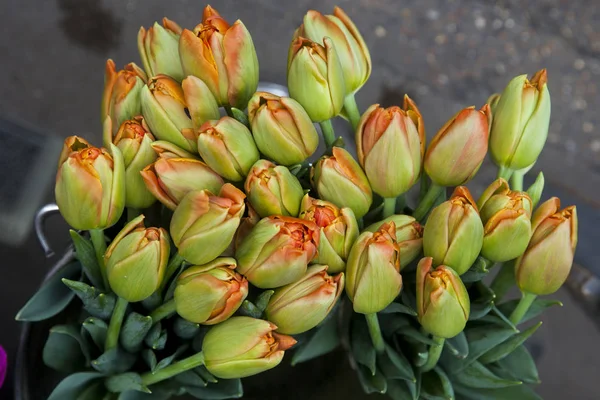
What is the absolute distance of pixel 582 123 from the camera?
0.94 metres

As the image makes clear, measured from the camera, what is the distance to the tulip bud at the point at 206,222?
0.25 metres

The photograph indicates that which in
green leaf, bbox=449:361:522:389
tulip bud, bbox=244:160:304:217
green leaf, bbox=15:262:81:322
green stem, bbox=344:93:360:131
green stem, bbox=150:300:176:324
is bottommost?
green leaf, bbox=15:262:81:322

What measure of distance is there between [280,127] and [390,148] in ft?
0.15

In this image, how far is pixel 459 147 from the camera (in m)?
0.28

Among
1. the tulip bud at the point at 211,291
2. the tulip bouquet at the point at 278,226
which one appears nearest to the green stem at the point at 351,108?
the tulip bouquet at the point at 278,226

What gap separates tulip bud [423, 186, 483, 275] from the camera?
0.87 feet

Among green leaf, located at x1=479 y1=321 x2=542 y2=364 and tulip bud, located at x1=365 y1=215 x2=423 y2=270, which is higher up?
tulip bud, located at x1=365 y1=215 x2=423 y2=270

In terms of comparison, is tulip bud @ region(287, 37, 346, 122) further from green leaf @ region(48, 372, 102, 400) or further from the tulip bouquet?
green leaf @ region(48, 372, 102, 400)

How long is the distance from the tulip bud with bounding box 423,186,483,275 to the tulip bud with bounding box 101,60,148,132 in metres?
0.13

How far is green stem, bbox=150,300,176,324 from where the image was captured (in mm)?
288

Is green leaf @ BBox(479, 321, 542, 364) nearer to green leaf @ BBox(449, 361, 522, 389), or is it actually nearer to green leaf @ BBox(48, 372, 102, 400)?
green leaf @ BBox(449, 361, 522, 389)

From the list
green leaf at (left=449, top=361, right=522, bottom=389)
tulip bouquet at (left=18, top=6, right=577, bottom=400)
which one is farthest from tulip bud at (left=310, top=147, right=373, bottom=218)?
green leaf at (left=449, top=361, right=522, bottom=389)

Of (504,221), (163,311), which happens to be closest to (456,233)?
(504,221)

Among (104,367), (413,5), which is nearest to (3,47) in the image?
(413,5)
